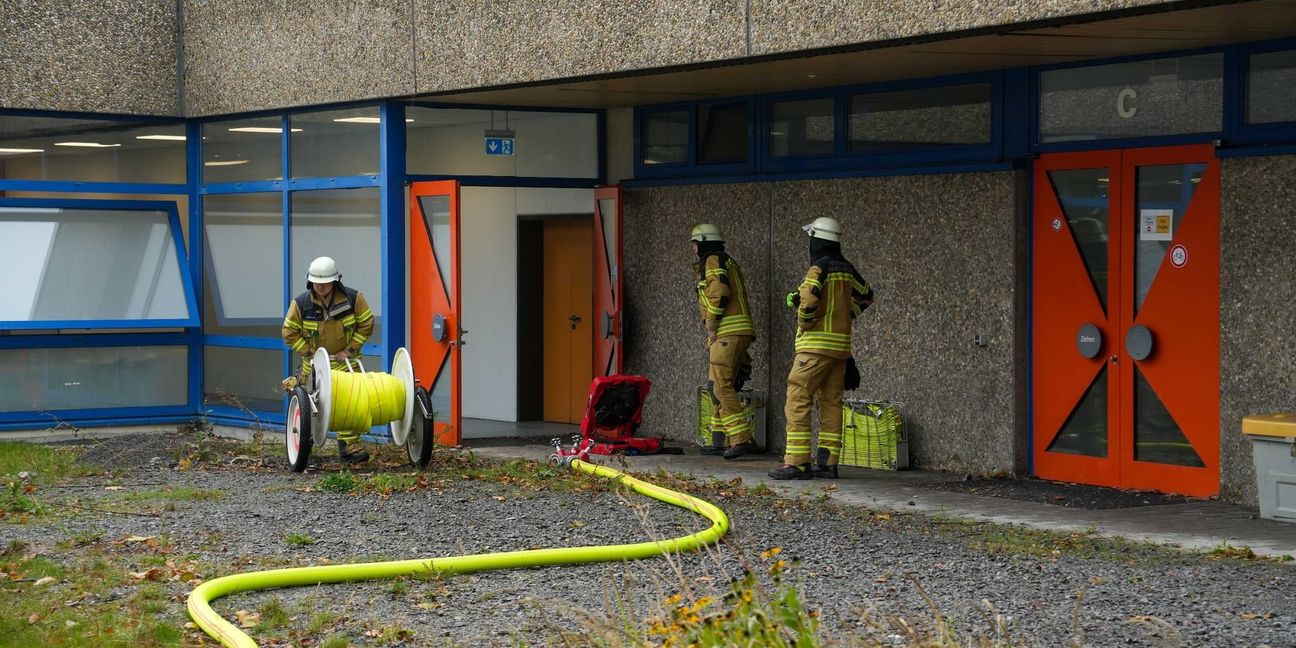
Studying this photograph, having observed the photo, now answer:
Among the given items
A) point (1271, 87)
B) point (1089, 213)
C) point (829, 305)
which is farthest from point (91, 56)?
point (1271, 87)

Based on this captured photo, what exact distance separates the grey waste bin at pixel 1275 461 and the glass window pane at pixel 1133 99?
2.11 m

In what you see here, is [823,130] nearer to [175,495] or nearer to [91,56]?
[175,495]

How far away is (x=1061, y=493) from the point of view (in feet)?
38.5

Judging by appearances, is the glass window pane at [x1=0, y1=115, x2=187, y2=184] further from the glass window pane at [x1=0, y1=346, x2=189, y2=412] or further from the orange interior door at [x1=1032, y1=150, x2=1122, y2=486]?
the orange interior door at [x1=1032, y1=150, x2=1122, y2=486]

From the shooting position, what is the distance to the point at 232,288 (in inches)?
671

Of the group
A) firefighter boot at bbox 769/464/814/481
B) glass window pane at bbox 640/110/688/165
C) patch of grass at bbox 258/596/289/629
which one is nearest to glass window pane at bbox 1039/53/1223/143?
firefighter boot at bbox 769/464/814/481

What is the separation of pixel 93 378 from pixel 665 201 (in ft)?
20.4

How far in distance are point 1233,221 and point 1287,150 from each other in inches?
24.6

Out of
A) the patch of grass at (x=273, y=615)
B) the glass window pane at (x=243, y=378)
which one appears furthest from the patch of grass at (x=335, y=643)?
the glass window pane at (x=243, y=378)

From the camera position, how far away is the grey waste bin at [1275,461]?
10.1 m

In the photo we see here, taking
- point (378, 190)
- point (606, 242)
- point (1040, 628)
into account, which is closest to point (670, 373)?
point (606, 242)

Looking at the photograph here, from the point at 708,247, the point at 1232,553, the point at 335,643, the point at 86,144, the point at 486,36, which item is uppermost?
the point at 486,36

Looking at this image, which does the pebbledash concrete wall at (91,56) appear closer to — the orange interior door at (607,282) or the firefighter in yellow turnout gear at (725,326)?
the orange interior door at (607,282)

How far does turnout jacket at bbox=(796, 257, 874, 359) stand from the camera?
1223 cm
